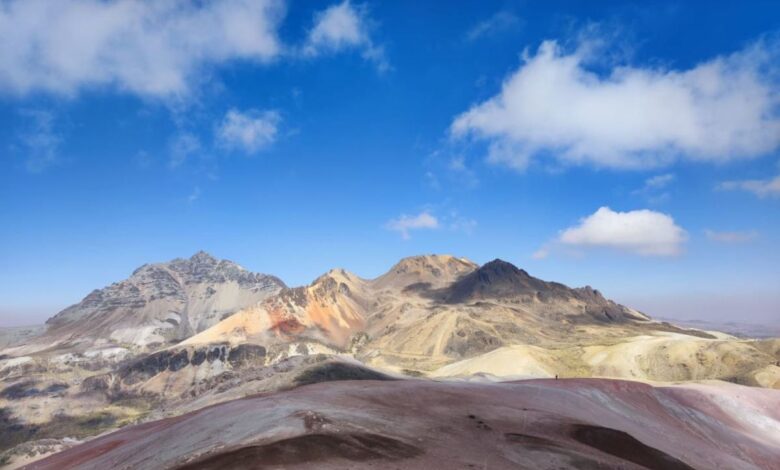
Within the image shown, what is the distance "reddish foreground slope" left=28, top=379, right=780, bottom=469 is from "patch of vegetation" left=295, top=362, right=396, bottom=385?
817 cm

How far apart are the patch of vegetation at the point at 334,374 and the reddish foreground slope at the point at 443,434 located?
8.17m

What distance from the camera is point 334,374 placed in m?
26.3

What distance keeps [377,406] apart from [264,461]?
19.1 ft

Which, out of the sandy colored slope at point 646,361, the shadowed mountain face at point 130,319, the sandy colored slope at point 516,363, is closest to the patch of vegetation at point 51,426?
the sandy colored slope at point 516,363

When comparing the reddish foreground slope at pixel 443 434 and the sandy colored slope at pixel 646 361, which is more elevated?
the reddish foreground slope at pixel 443 434

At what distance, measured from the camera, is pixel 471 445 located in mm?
10875

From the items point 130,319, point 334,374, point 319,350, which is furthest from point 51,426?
point 130,319

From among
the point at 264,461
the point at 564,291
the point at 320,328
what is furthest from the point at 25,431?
the point at 564,291

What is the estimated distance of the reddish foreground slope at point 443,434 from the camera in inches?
359

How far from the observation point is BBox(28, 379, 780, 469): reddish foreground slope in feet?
29.9

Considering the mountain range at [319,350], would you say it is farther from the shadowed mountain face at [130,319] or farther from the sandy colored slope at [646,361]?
the shadowed mountain face at [130,319]

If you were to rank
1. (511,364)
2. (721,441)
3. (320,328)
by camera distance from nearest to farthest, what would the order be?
1. (721,441)
2. (511,364)
3. (320,328)

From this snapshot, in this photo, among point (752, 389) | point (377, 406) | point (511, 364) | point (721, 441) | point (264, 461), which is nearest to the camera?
point (264, 461)

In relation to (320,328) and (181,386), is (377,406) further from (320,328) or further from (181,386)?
(320,328)
